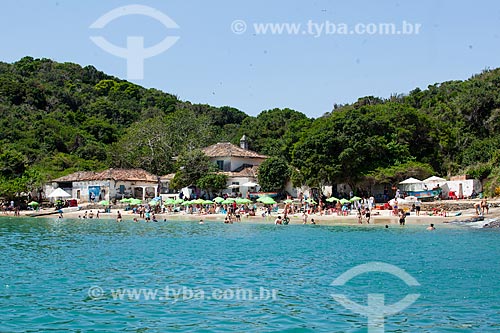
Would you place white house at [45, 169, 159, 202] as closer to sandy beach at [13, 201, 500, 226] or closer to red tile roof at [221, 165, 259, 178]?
sandy beach at [13, 201, 500, 226]

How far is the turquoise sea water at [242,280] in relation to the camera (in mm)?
12422

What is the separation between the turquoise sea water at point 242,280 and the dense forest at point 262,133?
14.7 metres

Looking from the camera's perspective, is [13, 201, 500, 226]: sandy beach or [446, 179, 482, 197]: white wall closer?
[13, 201, 500, 226]: sandy beach

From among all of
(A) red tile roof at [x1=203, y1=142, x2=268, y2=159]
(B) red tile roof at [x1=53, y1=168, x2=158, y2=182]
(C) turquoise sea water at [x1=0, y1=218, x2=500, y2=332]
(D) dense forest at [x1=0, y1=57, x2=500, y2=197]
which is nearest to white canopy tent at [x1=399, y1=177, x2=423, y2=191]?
(D) dense forest at [x1=0, y1=57, x2=500, y2=197]

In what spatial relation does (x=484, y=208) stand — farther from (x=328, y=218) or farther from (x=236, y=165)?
(x=236, y=165)

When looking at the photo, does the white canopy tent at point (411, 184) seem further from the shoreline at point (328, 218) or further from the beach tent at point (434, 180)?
the shoreline at point (328, 218)

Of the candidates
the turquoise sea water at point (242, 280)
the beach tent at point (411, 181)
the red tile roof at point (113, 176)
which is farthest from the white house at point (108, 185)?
the beach tent at point (411, 181)

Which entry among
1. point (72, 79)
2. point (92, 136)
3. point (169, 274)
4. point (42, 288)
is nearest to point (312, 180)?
point (169, 274)

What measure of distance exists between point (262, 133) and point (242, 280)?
6241 cm

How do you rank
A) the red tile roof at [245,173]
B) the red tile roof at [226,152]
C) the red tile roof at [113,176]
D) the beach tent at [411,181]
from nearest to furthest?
the beach tent at [411,181] < the red tile roof at [245,173] < the red tile roof at [113,176] < the red tile roof at [226,152]

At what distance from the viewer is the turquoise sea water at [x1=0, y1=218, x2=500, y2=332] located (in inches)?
489

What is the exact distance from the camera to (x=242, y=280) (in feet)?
56.6

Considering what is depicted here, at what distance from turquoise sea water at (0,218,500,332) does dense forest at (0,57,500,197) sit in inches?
580

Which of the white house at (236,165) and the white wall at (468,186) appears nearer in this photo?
the white wall at (468,186)
